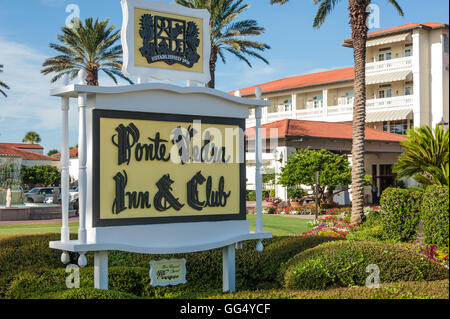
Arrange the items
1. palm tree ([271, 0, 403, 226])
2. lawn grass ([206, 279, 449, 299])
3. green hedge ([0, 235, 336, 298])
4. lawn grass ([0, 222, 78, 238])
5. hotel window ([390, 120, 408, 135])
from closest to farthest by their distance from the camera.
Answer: lawn grass ([206, 279, 449, 299]) → green hedge ([0, 235, 336, 298]) → lawn grass ([0, 222, 78, 238]) → palm tree ([271, 0, 403, 226]) → hotel window ([390, 120, 408, 135])

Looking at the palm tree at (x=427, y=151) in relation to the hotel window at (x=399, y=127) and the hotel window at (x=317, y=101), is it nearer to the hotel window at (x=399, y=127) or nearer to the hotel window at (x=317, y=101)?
the hotel window at (x=399, y=127)

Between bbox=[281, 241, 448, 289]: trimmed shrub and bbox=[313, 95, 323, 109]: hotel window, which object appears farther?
bbox=[313, 95, 323, 109]: hotel window

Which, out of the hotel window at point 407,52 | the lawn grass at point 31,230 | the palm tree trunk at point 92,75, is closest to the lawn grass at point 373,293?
the lawn grass at point 31,230

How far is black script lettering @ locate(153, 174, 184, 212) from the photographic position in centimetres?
768

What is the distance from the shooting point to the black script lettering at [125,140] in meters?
7.43

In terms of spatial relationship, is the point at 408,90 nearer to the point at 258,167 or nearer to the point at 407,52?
the point at 407,52

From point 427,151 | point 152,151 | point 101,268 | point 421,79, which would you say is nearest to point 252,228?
point 427,151

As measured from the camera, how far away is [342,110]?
49688mm

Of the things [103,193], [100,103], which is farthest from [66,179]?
[100,103]

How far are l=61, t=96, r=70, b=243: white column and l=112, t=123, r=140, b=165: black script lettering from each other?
79 cm

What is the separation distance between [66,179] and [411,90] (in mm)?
44504

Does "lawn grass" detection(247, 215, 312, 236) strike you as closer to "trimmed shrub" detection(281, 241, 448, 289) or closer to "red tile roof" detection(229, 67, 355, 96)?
"trimmed shrub" detection(281, 241, 448, 289)

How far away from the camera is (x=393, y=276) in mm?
7441

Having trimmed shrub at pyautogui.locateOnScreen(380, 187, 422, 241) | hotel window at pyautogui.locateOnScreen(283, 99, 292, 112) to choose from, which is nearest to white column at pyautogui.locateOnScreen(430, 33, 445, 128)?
hotel window at pyautogui.locateOnScreen(283, 99, 292, 112)
